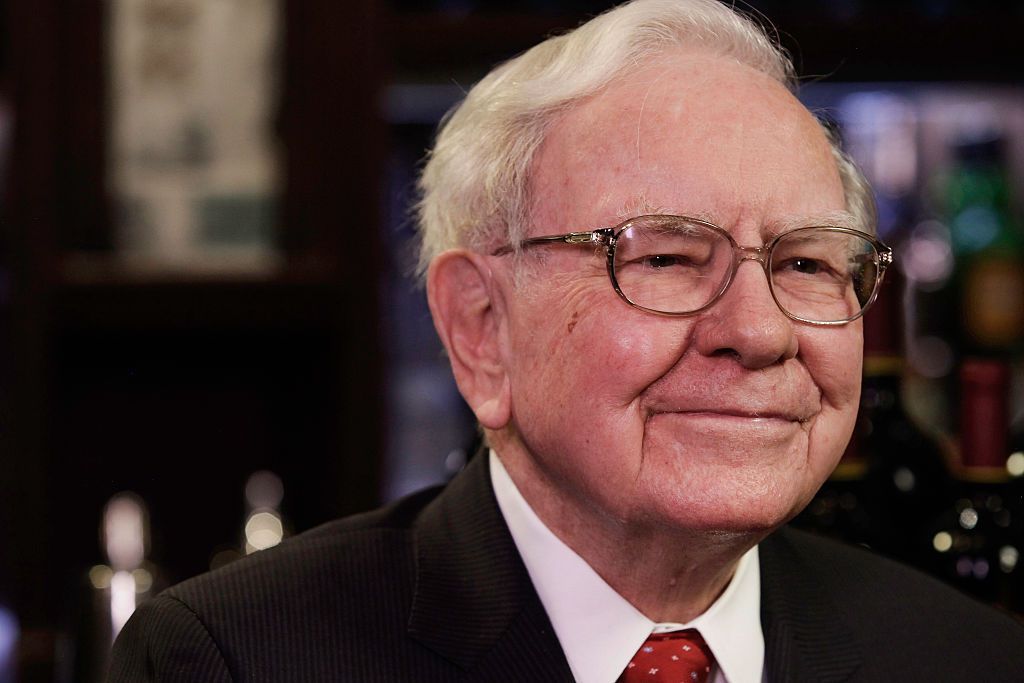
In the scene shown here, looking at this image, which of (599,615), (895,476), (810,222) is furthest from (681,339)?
(895,476)

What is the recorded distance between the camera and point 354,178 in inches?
69.9

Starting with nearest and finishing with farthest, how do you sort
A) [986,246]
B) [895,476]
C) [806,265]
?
[806,265] < [895,476] < [986,246]

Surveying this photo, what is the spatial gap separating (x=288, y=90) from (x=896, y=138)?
0.97 m

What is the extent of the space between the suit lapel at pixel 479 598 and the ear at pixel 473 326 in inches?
3.9

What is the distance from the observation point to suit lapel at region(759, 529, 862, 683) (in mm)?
1167

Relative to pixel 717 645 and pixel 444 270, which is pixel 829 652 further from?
pixel 444 270

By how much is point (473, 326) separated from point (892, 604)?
0.50m

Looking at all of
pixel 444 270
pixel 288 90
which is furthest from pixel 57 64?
pixel 444 270

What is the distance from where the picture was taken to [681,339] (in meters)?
1.01

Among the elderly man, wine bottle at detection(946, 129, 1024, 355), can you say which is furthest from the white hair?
wine bottle at detection(946, 129, 1024, 355)

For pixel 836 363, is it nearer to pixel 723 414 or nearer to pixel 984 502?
pixel 723 414

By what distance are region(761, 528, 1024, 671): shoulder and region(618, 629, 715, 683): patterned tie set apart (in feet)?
0.37

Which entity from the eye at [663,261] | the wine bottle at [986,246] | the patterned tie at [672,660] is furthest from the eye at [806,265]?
the wine bottle at [986,246]

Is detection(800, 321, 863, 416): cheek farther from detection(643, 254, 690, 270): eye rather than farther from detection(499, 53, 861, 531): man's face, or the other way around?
detection(643, 254, 690, 270): eye
